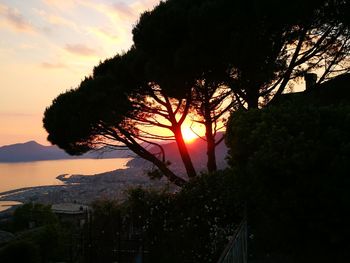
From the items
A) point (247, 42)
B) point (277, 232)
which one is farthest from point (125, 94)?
point (277, 232)

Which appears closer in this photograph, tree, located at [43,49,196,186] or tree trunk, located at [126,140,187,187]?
tree, located at [43,49,196,186]

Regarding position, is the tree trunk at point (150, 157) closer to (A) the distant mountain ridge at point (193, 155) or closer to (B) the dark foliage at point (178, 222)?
(A) the distant mountain ridge at point (193, 155)

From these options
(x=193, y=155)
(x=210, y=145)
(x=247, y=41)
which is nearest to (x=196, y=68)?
(x=247, y=41)

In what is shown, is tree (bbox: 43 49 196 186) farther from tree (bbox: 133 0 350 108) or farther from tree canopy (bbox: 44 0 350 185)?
tree (bbox: 133 0 350 108)

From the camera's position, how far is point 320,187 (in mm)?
4770

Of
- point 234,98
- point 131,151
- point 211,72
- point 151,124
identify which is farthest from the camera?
point 131,151

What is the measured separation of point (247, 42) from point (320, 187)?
19.7ft

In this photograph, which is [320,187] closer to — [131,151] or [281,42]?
[281,42]

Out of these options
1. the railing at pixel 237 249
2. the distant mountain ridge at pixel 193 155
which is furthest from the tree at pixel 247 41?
the railing at pixel 237 249

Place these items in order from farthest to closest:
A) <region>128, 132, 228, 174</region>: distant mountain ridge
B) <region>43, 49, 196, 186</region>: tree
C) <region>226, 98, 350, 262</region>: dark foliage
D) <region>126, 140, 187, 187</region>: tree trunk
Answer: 1. <region>128, 132, 228, 174</region>: distant mountain ridge
2. <region>126, 140, 187, 187</region>: tree trunk
3. <region>43, 49, 196, 186</region>: tree
4. <region>226, 98, 350, 262</region>: dark foliage

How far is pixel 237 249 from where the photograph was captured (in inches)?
220

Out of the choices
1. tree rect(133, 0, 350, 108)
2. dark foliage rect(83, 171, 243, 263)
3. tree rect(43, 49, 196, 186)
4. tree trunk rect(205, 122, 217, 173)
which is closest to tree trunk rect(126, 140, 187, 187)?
tree rect(43, 49, 196, 186)

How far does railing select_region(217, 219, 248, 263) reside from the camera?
461cm

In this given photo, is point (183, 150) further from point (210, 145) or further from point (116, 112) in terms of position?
point (116, 112)
